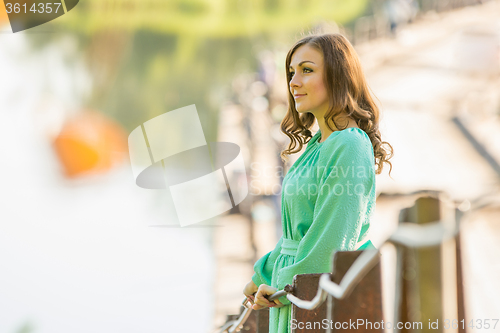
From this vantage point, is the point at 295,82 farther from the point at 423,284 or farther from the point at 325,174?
the point at 423,284

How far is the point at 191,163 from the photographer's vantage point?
750cm

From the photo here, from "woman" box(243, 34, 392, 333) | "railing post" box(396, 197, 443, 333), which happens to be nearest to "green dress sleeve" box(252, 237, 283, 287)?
"woman" box(243, 34, 392, 333)

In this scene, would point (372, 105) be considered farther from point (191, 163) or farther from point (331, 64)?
point (191, 163)

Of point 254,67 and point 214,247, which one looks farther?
point 254,67

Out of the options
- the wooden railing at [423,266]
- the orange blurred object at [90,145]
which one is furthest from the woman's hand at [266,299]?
the orange blurred object at [90,145]

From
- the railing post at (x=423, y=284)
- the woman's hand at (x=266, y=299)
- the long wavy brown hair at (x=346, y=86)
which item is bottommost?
the woman's hand at (x=266, y=299)

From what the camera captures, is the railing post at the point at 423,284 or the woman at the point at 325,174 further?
the woman at the point at 325,174

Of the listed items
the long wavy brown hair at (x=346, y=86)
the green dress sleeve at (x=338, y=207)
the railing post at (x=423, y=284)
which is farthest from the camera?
the long wavy brown hair at (x=346, y=86)

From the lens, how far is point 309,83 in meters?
0.74

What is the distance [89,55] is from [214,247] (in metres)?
4.07

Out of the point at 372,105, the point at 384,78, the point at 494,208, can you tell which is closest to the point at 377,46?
the point at 384,78

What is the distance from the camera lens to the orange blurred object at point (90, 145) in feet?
24.2

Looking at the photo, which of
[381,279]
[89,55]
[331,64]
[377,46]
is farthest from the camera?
[89,55]

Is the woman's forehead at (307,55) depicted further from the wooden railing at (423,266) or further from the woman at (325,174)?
the wooden railing at (423,266)
